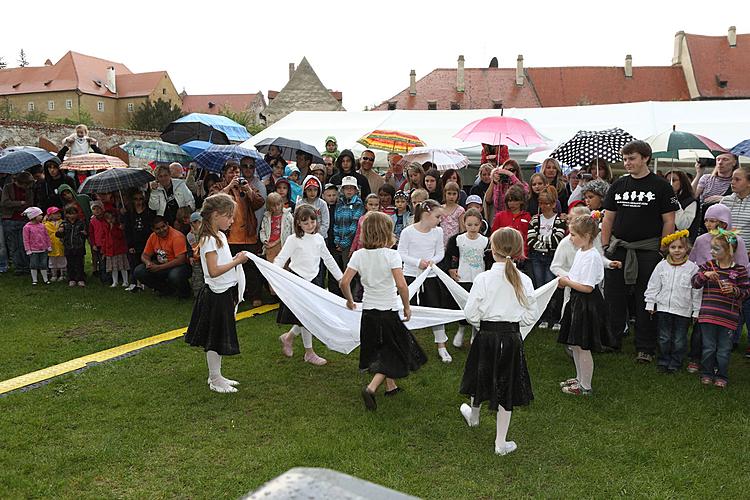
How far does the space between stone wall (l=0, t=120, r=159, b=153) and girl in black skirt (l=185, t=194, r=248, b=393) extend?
1646 centimetres

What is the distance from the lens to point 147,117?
61.2 meters

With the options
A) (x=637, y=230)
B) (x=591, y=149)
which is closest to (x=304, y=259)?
(x=637, y=230)

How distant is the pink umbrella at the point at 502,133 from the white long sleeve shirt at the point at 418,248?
3472 millimetres

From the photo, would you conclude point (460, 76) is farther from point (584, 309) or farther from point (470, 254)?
point (584, 309)

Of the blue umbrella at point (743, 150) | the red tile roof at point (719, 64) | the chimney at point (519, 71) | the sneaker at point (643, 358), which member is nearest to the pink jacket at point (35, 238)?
the sneaker at point (643, 358)

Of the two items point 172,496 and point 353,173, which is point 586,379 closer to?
point 172,496

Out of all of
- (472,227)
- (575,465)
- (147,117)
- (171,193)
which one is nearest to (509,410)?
(575,465)

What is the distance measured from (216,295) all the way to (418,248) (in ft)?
7.22

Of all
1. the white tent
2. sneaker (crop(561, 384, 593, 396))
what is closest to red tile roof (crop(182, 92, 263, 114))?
→ the white tent

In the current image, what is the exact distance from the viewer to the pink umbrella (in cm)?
955

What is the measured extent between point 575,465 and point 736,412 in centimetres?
188

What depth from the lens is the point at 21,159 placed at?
9.77m

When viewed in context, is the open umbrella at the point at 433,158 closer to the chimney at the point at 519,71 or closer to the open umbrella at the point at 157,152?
the open umbrella at the point at 157,152

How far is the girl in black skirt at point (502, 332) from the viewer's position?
419 cm
